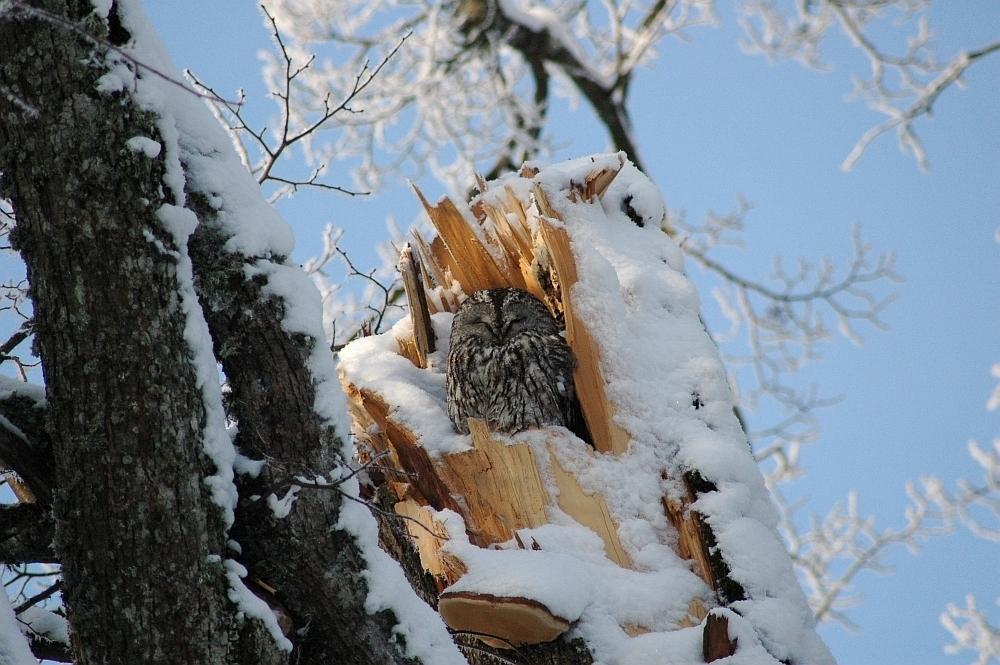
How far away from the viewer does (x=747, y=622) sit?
8.25 feet

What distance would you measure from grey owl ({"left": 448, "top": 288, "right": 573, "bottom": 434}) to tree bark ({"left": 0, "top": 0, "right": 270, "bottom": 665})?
1.91m

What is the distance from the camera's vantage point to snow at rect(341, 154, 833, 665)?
2508 millimetres

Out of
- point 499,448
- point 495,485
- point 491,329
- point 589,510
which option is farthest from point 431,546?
point 491,329

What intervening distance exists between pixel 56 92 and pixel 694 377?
2.17 metres

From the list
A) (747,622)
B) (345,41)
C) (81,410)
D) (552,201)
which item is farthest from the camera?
(345,41)

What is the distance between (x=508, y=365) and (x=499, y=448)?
0.86 m

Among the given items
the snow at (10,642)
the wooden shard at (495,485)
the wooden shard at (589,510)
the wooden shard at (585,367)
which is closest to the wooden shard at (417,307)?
the wooden shard at (585,367)

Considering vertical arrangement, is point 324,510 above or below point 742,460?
below

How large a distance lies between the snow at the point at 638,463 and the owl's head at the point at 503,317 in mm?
355

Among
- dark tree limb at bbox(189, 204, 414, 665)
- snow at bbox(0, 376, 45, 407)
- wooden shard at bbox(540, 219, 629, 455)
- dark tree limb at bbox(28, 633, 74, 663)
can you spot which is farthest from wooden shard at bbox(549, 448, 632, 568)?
snow at bbox(0, 376, 45, 407)

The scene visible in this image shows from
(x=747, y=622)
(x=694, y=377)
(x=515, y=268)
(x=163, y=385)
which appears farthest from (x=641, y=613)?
(x=515, y=268)

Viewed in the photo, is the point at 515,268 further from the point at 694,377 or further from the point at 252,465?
the point at 252,465

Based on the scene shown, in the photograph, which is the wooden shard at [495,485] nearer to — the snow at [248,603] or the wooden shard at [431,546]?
the wooden shard at [431,546]

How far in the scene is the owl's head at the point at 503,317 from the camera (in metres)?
4.11
